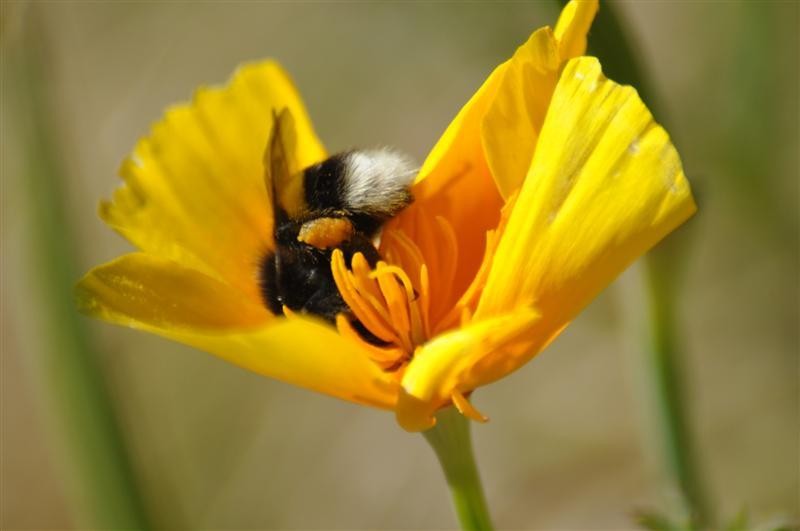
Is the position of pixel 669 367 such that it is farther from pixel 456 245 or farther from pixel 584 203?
pixel 584 203

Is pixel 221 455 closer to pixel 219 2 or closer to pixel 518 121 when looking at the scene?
pixel 219 2

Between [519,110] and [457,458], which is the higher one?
[519,110]

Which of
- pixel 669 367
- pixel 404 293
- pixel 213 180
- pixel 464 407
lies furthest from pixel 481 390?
pixel 464 407

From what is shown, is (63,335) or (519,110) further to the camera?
(63,335)

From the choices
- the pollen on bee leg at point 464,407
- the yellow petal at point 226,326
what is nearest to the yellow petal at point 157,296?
the yellow petal at point 226,326

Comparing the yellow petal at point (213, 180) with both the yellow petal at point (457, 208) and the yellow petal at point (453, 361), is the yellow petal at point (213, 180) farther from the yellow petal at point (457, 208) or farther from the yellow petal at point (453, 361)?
the yellow petal at point (453, 361)

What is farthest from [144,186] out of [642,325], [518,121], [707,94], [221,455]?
[221,455]
